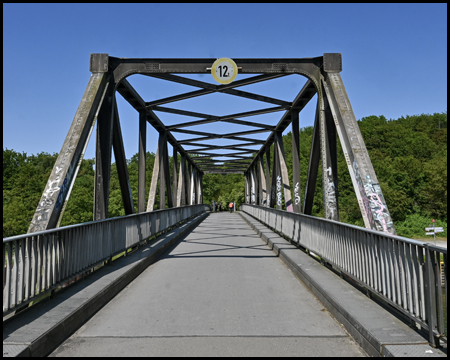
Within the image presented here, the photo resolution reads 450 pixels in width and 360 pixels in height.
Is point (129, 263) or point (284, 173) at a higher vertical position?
point (284, 173)

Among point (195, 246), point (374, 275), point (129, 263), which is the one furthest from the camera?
point (195, 246)

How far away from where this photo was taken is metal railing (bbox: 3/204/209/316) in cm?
399

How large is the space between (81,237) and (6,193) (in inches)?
3025

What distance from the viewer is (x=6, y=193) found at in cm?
7238

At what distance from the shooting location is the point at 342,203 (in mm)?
64562

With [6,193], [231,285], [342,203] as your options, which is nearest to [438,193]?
[342,203]

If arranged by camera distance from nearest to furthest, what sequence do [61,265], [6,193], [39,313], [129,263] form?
1. [39,313]
2. [61,265]
3. [129,263]
4. [6,193]

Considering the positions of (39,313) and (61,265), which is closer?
(39,313)

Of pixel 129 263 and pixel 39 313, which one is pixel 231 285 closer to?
pixel 129 263

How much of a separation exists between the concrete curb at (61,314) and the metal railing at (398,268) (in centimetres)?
339

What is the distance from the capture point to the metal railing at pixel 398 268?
325cm

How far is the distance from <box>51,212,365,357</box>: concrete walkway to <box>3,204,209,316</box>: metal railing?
720mm

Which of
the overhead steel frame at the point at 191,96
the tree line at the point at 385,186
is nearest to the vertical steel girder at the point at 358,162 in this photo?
the overhead steel frame at the point at 191,96

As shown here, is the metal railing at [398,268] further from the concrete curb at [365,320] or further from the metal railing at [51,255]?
the metal railing at [51,255]
